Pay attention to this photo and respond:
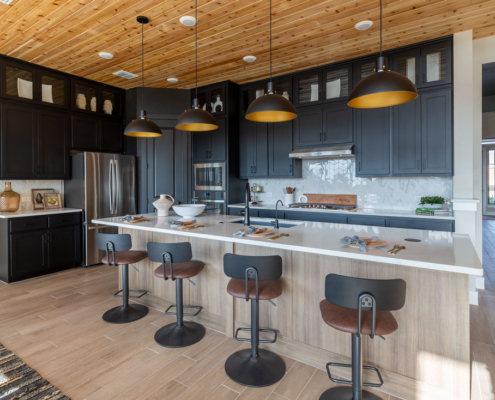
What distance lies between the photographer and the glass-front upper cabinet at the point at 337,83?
170 inches

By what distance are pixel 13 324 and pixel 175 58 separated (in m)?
3.66

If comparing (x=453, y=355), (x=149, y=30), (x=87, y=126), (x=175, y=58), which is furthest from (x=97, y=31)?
(x=453, y=355)

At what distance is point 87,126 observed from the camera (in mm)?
5184

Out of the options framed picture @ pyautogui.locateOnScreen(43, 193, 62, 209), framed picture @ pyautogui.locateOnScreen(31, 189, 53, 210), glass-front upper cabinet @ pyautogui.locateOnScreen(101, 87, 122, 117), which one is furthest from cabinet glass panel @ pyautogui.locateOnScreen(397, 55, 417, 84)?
framed picture @ pyautogui.locateOnScreen(31, 189, 53, 210)

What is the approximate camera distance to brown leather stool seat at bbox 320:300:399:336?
61.8 inches

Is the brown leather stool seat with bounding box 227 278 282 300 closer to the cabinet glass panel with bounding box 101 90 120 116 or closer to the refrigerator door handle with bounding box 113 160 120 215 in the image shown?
the refrigerator door handle with bounding box 113 160 120 215

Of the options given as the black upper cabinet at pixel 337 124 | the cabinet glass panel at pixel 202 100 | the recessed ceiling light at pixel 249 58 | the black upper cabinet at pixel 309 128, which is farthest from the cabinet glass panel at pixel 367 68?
the cabinet glass panel at pixel 202 100

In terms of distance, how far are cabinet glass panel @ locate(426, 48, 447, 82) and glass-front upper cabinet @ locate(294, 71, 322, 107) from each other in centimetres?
139

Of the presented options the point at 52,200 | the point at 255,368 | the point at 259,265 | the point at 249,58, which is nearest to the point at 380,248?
the point at 259,265

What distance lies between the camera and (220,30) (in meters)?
3.50

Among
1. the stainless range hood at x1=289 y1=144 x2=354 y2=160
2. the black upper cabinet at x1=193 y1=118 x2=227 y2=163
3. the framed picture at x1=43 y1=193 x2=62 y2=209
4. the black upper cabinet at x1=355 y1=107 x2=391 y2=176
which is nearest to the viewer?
the black upper cabinet at x1=355 y1=107 x2=391 y2=176

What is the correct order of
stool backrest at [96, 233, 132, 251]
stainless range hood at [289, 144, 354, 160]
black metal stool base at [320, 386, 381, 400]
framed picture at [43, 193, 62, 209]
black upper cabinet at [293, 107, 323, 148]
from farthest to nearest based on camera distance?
framed picture at [43, 193, 62, 209] < black upper cabinet at [293, 107, 323, 148] < stainless range hood at [289, 144, 354, 160] < stool backrest at [96, 233, 132, 251] < black metal stool base at [320, 386, 381, 400]

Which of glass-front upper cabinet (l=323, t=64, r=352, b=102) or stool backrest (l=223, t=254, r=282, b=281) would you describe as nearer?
stool backrest (l=223, t=254, r=282, b=281)

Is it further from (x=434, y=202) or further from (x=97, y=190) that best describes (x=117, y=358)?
(x=434, y=202)
